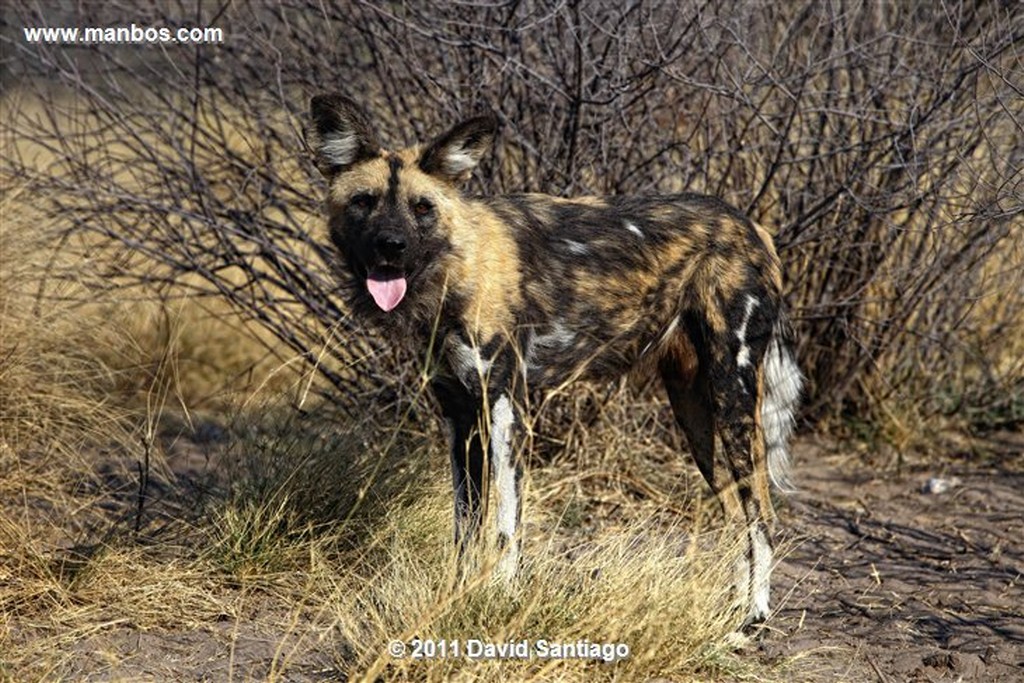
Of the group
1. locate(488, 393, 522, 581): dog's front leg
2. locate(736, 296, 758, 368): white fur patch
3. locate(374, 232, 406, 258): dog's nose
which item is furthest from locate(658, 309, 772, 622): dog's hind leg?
locate(374, 232, 406, 258): dog's nose

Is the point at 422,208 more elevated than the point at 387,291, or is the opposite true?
the point at 422,208

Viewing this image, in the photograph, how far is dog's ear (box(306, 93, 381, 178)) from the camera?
146 inches

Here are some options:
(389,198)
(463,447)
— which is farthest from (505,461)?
(389,198)

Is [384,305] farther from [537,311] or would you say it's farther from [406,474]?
[406,474]

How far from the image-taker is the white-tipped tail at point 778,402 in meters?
4.12

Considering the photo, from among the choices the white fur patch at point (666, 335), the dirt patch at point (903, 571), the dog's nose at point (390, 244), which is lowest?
the dirt patch at point (903, 571)

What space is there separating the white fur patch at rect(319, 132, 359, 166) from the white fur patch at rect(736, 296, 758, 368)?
1.23 meters

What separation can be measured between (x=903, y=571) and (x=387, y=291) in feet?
6.37

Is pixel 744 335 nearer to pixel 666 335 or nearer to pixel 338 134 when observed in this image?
pixel 666 335

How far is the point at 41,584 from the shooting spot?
3547 mm

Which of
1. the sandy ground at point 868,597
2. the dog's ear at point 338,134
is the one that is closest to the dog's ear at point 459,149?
the dog's ear at point 338,134

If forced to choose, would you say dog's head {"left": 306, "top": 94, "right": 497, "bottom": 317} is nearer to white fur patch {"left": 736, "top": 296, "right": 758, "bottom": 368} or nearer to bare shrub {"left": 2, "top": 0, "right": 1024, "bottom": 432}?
bare shrub {"left": 2, "top": 0, "right": 1024, "bottom": 432}

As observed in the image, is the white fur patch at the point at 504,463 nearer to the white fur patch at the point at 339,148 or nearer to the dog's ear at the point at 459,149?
the dog's ear at the point at 459,149

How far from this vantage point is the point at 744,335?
3912 mm
